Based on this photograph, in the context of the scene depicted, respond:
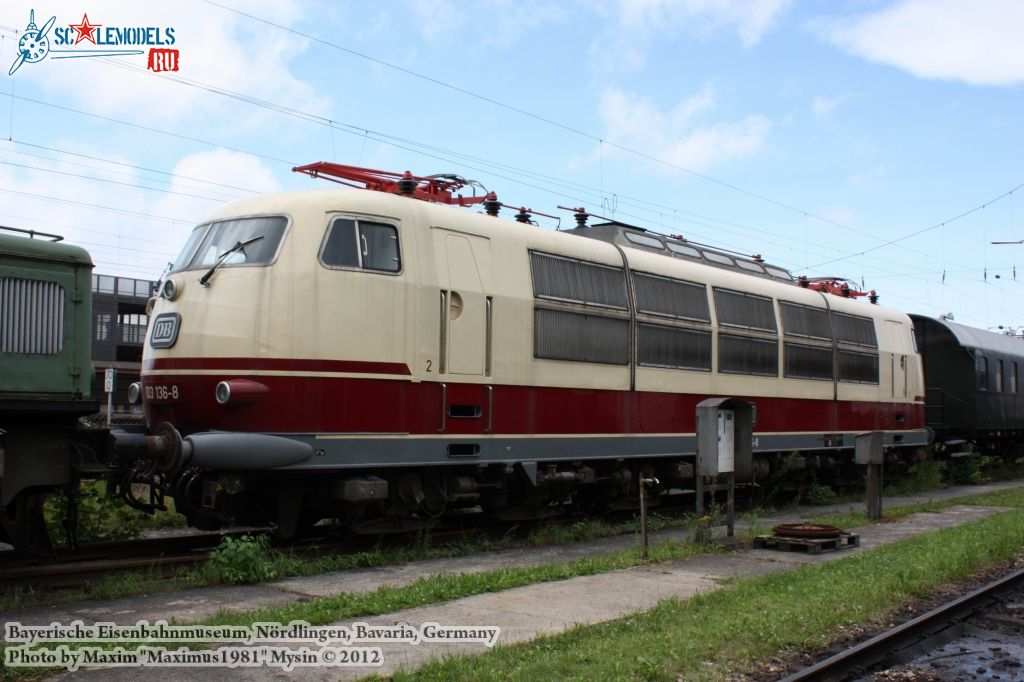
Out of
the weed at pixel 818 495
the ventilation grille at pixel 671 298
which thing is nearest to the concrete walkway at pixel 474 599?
the ventilation grille at pixel 671 298

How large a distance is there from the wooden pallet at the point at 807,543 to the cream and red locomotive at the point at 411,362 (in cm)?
218

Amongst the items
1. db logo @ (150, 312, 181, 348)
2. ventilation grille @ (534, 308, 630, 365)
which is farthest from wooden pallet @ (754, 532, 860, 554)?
db logo @ (150, 312, 181, 348)

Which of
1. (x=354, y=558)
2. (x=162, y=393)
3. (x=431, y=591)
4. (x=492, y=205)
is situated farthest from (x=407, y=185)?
(x=431, y=591)

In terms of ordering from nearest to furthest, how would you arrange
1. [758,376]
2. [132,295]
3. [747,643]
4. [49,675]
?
[49,675] → [747,643] → [758,376] → [132,295]

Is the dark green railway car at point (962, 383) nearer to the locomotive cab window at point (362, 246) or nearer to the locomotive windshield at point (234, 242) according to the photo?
the locomotive cab window at point (362, 246)

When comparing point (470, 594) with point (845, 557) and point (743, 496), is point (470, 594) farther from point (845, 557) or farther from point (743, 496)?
point (743, 496)

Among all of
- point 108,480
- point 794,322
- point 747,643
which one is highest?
point 794,322

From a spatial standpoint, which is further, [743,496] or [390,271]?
[743,496]

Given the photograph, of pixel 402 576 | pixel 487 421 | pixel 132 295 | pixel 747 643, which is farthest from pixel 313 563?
pixel 132 295

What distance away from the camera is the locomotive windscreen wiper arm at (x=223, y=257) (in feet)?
30.3

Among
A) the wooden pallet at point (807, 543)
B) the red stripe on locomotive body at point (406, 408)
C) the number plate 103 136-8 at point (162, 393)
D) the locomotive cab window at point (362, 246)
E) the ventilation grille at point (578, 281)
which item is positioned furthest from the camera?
the ventilation grille at point (578, 281)

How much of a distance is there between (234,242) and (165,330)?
1.10 m

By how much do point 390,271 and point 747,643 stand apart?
5070 mm

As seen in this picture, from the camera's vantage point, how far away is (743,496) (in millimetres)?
16859
